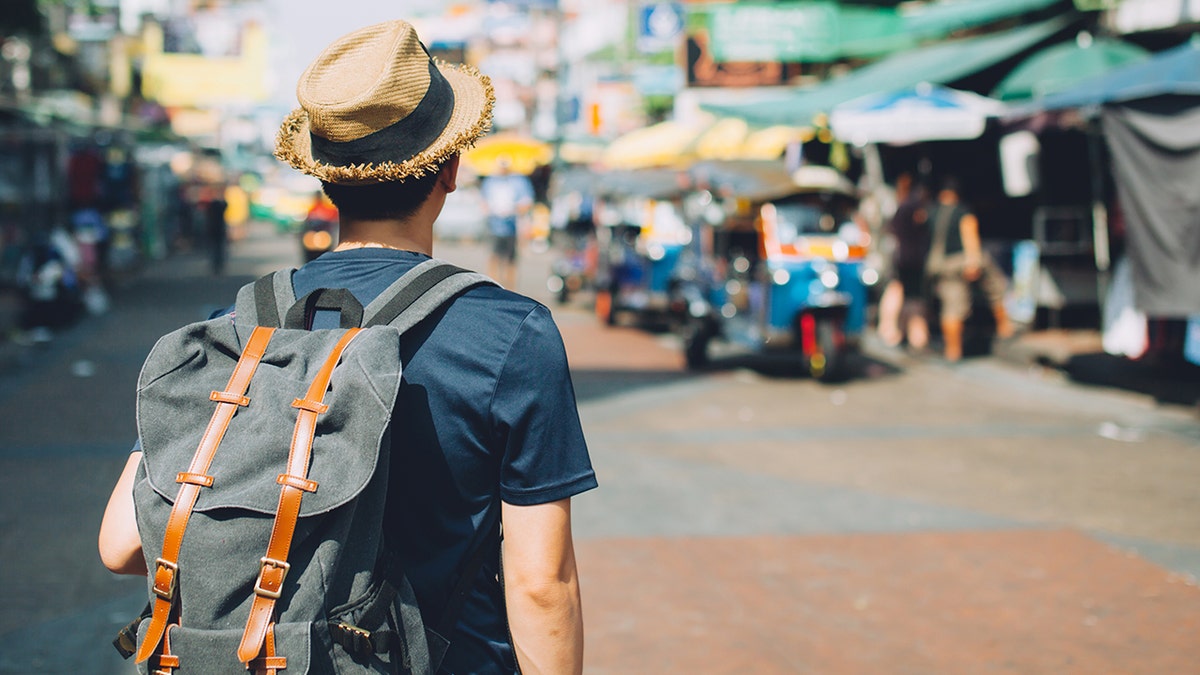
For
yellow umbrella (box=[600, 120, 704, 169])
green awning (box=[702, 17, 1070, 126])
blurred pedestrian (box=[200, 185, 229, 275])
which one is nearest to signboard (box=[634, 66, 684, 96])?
yellow umbrella (box=[600, 120, 704, 169])

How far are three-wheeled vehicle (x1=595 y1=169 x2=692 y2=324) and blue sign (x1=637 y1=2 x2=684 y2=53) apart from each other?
20.4 feet

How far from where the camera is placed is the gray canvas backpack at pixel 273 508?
1.71 m

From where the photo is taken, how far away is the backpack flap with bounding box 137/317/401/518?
172 centimetres

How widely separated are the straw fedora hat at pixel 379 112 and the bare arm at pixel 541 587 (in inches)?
22.5

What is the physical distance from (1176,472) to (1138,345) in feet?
10.9

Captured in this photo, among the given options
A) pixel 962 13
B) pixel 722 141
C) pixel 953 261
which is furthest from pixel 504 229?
pixel 953 261

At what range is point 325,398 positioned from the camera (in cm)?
174

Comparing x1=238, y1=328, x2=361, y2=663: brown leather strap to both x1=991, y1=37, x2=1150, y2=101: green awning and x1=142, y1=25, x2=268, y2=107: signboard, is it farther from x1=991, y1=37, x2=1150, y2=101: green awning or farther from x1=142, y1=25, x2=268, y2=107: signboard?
x1=142, y1=25, x2=268, y2=107: signboard

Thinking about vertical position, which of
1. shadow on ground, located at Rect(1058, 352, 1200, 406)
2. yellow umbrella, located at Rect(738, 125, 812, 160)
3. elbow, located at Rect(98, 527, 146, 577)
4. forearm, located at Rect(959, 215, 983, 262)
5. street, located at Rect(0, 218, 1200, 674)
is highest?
yellow umbrella, located at Rect(738, 125, 812, 160)

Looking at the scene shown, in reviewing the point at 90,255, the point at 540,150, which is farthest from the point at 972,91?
the point at 540,150

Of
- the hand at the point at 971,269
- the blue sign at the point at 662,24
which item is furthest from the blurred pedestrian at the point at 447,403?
the blue sign at the point at 662,24

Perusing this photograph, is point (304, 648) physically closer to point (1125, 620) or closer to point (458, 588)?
point (458, 588)

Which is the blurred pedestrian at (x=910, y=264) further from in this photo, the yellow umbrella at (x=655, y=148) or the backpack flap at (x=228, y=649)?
the backpack flap at (x=228, y=649)

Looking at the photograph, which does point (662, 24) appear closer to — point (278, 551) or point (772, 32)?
point (772, 32)
